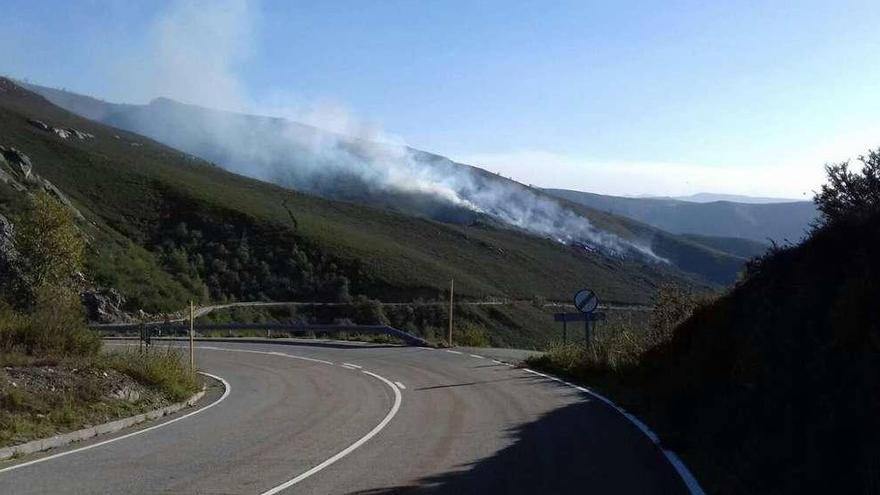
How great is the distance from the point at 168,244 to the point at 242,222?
6249 millimetres

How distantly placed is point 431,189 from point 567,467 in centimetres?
10886

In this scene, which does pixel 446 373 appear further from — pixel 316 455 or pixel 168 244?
pixel 168 244

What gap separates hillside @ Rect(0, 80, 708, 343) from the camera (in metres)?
54.4

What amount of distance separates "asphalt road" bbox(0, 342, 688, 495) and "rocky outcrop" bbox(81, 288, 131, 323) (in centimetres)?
2546

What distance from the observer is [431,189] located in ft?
388

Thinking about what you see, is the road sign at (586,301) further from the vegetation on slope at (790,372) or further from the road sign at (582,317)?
the vegetation on slope at (790,372)

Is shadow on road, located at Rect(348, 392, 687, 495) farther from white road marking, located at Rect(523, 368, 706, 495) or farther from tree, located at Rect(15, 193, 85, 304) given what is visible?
tree, located at Rect(15, 193, 85, 304)

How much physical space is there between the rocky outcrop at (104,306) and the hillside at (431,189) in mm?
53918

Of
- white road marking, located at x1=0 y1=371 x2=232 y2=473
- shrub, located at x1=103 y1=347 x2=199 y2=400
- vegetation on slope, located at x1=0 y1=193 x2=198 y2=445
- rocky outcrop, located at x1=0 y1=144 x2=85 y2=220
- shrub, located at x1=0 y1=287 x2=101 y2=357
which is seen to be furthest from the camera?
rocky outcrop, located at x1=0 y1=144 x2=85 y2=220

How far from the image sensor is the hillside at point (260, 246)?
54438mm

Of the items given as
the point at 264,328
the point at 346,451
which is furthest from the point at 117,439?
the point at 264,328

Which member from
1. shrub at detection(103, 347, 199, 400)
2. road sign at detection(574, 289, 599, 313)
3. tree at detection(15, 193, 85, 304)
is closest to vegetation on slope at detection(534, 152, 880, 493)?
road sign at detection(574, 289, 599, 313)

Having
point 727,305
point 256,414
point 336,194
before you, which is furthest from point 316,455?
point 336,194

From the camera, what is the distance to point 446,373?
73.4 ft
